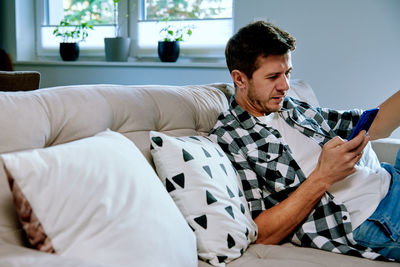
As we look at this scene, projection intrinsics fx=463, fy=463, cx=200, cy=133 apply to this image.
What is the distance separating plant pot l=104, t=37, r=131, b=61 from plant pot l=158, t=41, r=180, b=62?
1.06ft

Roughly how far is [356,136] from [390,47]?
1512 mm

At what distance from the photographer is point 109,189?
2.90ft

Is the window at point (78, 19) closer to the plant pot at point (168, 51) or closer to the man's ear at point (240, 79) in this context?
the plant pot at point (168, 51)

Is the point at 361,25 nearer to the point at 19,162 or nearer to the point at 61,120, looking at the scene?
the point at 61,120

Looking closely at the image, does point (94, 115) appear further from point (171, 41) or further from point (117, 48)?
point (117, 48)

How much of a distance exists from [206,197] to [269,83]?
1.74 ft

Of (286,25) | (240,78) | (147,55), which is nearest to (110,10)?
(147,55)

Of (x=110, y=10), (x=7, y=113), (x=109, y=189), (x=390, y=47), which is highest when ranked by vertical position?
(x=110, y=10)

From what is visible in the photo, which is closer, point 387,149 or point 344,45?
point 387,149

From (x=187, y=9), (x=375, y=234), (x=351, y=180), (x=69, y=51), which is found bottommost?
(x=375, y=234)

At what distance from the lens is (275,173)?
1379 millimetres

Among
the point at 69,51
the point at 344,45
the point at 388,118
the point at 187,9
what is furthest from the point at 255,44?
the point at 69,51

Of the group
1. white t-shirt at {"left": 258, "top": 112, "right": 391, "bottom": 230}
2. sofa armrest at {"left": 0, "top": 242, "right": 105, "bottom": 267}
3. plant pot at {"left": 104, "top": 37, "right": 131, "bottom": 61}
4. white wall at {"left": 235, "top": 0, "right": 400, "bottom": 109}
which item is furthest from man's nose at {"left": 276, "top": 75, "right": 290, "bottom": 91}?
plant pot at {"left": 104, "top": 37, "right": 131, "bottom": 61}

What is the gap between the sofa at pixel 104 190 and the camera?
0.80 meters
